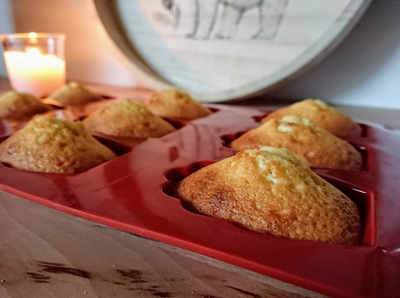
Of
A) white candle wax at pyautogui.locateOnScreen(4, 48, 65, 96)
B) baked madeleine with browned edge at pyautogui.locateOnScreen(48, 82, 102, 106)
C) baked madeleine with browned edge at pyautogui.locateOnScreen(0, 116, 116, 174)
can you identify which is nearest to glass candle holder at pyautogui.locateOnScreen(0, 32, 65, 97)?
white candle wax at pyautogui.locateOnScreen(4, 48, 65, 96)

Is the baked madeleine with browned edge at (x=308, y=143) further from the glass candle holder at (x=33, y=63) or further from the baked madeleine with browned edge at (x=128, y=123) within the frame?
the glass candle holder at (x=33, y=63)

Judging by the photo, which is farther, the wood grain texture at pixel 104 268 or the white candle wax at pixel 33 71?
the white candle wax at pixel 33 71

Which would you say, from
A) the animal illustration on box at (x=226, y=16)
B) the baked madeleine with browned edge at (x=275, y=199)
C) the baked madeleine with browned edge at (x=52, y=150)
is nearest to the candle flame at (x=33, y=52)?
the animal illustration on box at (x=226, y=16)

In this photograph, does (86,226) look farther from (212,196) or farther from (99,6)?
(99,6)

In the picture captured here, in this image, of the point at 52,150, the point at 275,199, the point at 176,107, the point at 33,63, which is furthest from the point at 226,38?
the point at 275,199

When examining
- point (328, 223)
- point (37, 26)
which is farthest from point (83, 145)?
point (37, 26)

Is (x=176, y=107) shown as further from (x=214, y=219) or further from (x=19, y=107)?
(x=214, y=219)
